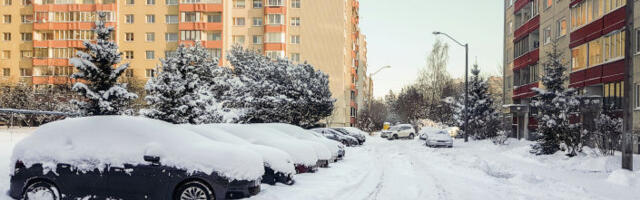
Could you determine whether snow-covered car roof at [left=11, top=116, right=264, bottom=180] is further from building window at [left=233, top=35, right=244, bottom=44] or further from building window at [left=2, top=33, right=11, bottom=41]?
building window at [left=2, top=33, right=11, bottom=41]

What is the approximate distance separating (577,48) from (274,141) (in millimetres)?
22093

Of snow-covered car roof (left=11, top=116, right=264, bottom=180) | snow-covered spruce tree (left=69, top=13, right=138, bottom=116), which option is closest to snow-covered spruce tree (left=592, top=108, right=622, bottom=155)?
snow-covered car roof (left=11, top=116, right=264, bottom=180)

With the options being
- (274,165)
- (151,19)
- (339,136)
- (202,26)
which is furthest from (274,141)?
(151,19)

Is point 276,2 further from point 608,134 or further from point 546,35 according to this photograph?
point 608,134

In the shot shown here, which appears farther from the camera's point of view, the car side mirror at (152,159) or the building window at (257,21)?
the building window at (257,21)

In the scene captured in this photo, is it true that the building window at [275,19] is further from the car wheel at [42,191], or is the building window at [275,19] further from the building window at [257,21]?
the car wheel at [42,191]

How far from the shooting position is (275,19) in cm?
6519

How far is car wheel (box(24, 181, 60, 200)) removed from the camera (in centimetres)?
866

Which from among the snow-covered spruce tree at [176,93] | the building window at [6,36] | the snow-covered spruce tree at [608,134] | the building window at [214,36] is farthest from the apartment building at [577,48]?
the building window at [6,36]

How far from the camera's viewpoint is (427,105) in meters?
74.1

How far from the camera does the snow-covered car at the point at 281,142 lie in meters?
13.8

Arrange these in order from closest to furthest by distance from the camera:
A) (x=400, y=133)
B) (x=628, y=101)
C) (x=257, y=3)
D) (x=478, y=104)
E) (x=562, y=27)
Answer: (x=628, y=101) → (x=562, y=27) → (x=478, y=104) → (x=400, y=133) → (x=257, y=3)

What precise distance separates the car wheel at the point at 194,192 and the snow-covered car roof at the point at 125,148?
10.7 inches

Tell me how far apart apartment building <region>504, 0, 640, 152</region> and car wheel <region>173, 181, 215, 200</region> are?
12.5m
